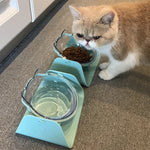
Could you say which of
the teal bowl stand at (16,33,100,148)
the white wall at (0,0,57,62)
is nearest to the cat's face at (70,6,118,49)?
the teal bowl stand at (16,33,100,148)

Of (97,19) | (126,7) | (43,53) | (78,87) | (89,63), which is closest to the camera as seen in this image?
(97,19)

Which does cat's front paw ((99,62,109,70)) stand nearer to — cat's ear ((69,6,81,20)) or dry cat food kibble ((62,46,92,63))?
dry cat food kibble ((62,46,92,63))

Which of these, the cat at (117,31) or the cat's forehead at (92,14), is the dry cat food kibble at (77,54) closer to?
the cat at (117,31)

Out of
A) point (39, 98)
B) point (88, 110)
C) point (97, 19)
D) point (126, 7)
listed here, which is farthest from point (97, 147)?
point (126, 7)

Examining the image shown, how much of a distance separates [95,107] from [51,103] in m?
0.27

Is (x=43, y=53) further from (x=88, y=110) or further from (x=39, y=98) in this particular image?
(x=88, y=110)

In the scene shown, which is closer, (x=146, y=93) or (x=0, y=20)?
(x=0, y=20)

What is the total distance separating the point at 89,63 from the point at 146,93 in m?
0.42

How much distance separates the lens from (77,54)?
3.85 feet

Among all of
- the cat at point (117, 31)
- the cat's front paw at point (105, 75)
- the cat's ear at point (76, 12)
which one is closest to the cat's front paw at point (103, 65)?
the cat's front paw at point (105, 75)

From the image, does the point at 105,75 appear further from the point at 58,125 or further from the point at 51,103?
the point at 58,125

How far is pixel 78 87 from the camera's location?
1.11 m

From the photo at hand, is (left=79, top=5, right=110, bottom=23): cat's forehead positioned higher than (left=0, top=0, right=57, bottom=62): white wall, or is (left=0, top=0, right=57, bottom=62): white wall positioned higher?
(left=79, top=5, right=110, bottom=23): cat's forehead

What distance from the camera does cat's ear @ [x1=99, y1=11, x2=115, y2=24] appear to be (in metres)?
0.83
